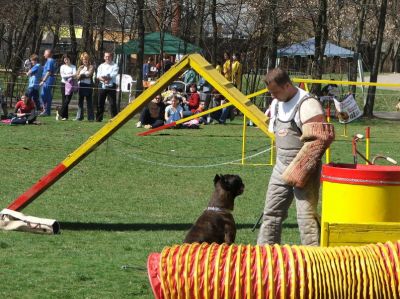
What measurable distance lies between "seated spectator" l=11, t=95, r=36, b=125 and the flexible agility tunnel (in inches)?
719

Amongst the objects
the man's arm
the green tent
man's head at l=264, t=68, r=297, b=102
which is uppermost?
the green tent

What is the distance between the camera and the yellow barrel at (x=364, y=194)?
8.23 meters

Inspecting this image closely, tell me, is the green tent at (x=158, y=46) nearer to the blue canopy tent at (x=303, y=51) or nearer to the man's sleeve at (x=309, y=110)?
the blue canopy tent at (x=303, y=51)

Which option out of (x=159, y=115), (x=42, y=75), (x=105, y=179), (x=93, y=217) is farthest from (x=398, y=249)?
(x=42, y=75)

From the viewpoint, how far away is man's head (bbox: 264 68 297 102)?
828cm

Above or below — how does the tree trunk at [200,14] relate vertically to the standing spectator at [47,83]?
above

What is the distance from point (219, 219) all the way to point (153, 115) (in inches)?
621

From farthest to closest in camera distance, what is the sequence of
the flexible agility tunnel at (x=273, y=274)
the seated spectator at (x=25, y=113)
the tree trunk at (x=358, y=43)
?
1. the tree trunk at (x=358, y=43)
2. the seated spectator at (x=25, y=113)
3. the flexible agility tunnel at (x=273, y=274)

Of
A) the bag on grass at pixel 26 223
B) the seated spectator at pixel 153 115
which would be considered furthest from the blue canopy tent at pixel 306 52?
the bag on grass at pixel 26 223

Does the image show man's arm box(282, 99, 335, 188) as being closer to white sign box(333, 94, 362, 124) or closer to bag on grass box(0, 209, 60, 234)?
bag on grass box(0, 209, 60, 234)

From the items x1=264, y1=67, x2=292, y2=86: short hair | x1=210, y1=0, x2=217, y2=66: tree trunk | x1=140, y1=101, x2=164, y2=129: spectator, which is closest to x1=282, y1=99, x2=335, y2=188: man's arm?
x1=264, y1=67, x2=292, y2=86: short hair

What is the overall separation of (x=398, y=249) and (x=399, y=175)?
2.20m

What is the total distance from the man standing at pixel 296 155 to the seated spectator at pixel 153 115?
15.4 metres

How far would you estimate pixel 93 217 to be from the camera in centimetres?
1171
